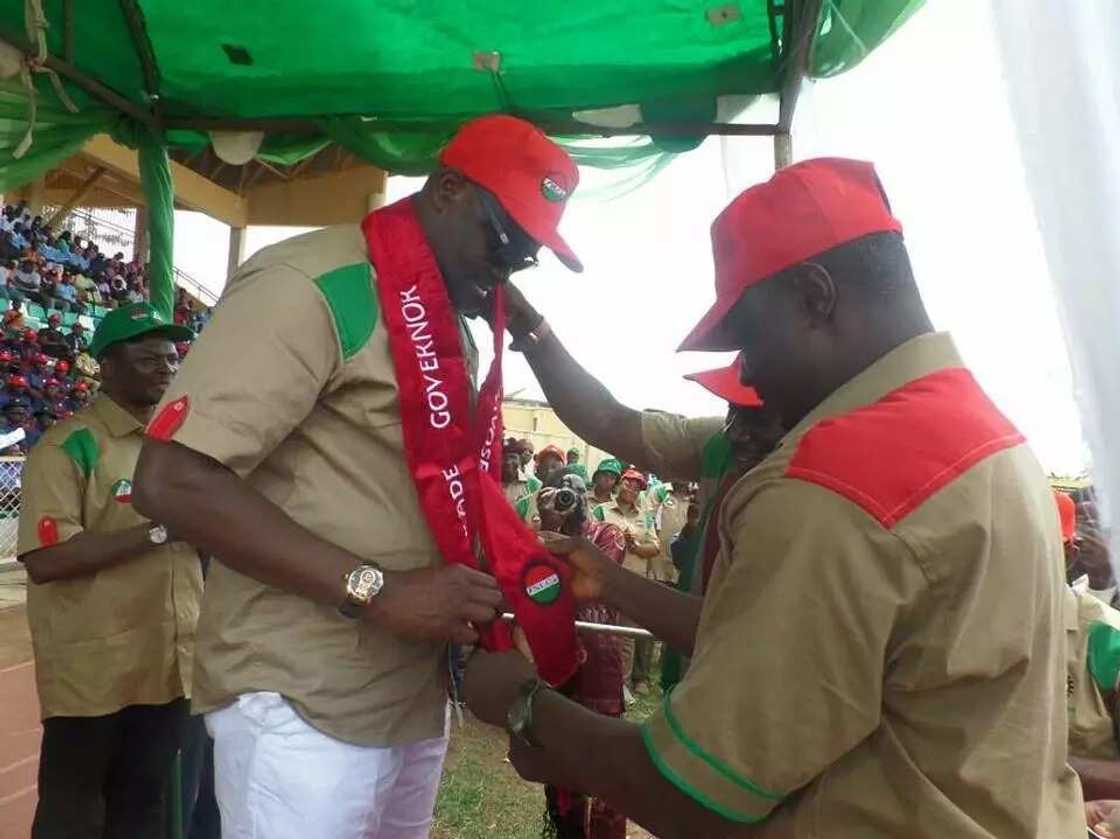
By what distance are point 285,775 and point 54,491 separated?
5.31 ft

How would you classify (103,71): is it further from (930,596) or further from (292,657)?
(930,596)

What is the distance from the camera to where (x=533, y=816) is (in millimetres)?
4902

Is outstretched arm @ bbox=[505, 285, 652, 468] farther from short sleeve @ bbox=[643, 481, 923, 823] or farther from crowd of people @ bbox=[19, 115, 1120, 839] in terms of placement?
short sleeve @ bbox=[643, 481, 923, 823]

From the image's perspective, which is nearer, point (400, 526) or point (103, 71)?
point (400, 526)

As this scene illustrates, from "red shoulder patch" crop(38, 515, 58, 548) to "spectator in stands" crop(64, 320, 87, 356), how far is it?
12.4 meters

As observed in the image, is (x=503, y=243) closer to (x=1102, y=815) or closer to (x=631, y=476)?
(x=1102, y=815)

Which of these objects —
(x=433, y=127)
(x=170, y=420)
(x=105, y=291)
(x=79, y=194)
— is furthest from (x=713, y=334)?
(x=79, y=194)

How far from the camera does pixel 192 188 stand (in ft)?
65.9

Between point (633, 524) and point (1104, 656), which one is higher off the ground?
point (1104, 656)

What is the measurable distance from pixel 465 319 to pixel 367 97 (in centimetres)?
177

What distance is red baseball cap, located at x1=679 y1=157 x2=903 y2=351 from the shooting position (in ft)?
3.90

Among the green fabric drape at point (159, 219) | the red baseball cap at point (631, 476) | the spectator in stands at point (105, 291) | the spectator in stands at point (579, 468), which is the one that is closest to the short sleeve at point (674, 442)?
the green fabric drape at point (159, 219)

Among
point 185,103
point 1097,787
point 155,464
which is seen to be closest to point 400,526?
point 155,464

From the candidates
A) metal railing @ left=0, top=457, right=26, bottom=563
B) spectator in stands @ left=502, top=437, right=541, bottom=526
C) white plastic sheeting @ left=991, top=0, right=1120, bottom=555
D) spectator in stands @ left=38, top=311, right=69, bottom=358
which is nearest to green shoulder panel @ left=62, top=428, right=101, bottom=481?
white plastic sheeting @ left=991, top=0, right=1120, bottom=555
